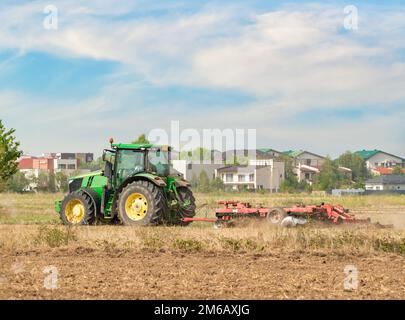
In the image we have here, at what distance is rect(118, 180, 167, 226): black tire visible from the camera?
60.7ft

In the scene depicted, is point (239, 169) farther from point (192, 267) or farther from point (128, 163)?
point (192, 267)

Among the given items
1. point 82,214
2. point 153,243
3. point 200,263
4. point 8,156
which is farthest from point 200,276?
point 8,156

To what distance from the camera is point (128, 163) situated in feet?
63.8

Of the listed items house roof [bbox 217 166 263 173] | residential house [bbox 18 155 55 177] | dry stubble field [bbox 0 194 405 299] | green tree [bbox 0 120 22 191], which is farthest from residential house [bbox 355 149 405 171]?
dry stubble field [bbox 0 194 405 299]

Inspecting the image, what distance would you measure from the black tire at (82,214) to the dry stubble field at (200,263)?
262 cm

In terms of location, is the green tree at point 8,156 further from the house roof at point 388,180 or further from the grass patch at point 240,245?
the house roof at point 388,180

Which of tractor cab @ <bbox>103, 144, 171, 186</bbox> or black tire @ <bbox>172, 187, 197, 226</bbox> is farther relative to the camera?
black tire @ <bbox>172, 187, 197, 226</bbox>

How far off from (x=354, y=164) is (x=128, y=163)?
56648 millimetres

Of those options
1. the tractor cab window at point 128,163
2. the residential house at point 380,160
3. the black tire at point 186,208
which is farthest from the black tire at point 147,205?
the residential house at point 380,160

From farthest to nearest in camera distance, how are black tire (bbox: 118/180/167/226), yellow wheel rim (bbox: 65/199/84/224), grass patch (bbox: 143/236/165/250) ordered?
yellow wheel rim (bbox: 65/199/84/224) < black tire (bbox: 118/180/167/226) < grass patch (bbox: 143/236/165/250)

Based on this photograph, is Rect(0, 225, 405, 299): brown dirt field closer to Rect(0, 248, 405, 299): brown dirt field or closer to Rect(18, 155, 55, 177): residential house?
Rect(0, 248, 405, 299): brown dirt field

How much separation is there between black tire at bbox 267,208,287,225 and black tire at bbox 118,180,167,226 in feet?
9.39

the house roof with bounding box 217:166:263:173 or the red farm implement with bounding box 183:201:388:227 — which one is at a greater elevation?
the house roof with bounding box 217:166:263:173

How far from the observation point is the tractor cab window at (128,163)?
63.6ft
